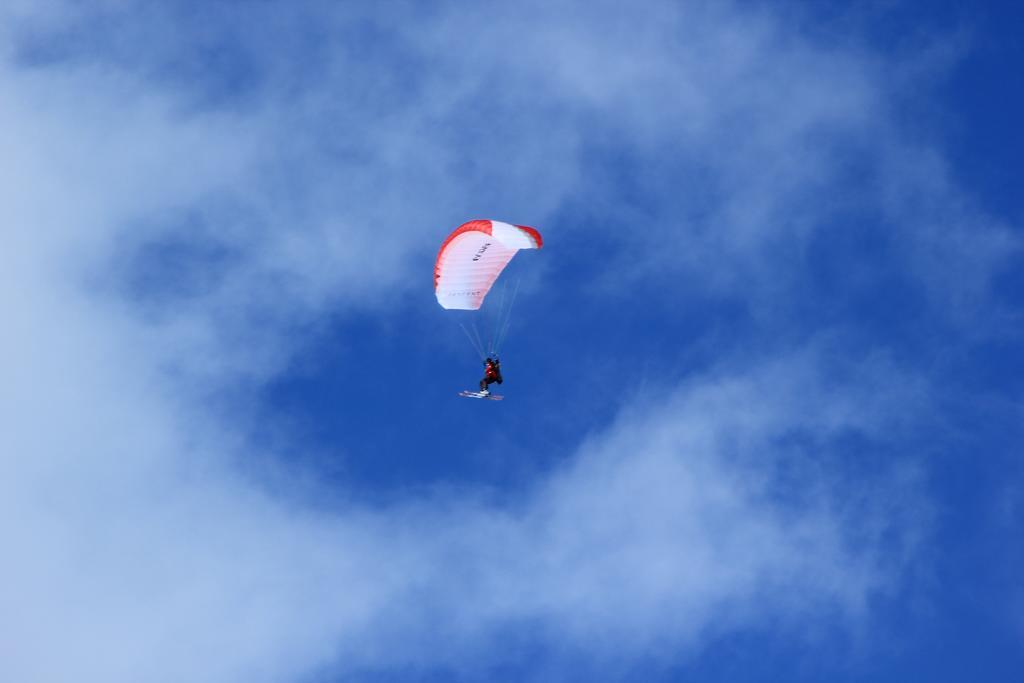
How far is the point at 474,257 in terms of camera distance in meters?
64.4

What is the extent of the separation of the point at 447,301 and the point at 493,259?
2.46 m

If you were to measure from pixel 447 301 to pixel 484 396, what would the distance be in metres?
4.00

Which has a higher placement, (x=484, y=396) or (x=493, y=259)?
(x=493, y=259)

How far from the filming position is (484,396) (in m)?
65.2

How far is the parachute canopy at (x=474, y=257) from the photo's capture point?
204 feet

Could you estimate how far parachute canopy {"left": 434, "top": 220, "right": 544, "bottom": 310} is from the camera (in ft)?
204

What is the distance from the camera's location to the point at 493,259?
65.2 metres

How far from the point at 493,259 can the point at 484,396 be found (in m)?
5.39

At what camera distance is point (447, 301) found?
2557 inches
